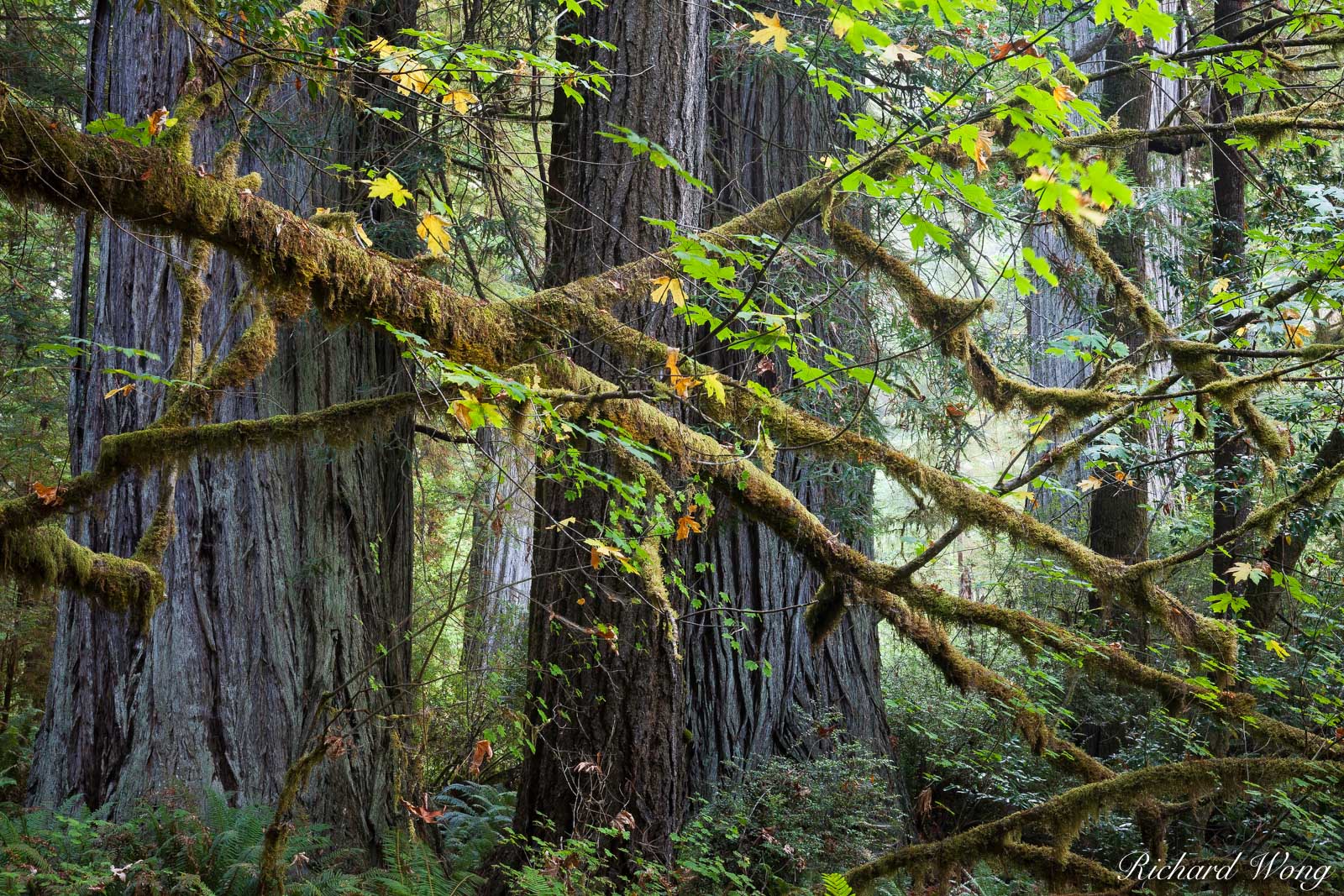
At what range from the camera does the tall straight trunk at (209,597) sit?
16.1ft

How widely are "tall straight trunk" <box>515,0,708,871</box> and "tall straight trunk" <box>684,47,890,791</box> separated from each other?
0.94 m

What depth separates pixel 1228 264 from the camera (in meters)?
5.96

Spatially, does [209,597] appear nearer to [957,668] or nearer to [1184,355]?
[957,668]

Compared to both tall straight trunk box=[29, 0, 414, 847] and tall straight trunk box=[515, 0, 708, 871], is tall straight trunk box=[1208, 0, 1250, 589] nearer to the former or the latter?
tall straight trunk box=[515, 0, 708, 871]

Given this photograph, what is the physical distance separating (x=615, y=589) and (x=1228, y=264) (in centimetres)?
456

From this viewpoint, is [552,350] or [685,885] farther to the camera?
[685,885]

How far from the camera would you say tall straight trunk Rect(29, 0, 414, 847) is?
4918 millimetres

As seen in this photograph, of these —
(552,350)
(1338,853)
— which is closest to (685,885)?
(552,350)

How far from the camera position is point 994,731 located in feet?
23.3

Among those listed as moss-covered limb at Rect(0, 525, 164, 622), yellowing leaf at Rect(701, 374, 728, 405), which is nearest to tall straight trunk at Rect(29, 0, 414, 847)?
moss-covered limb at Rect(0, 525, 164, 622)

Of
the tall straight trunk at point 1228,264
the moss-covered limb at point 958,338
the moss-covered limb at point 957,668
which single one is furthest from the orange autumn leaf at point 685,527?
the tall straight trunk at point 1228,264

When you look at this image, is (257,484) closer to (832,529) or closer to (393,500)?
(393,500)

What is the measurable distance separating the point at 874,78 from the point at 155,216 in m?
5.40

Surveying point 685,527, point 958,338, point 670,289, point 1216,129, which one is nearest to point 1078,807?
point 685,527
